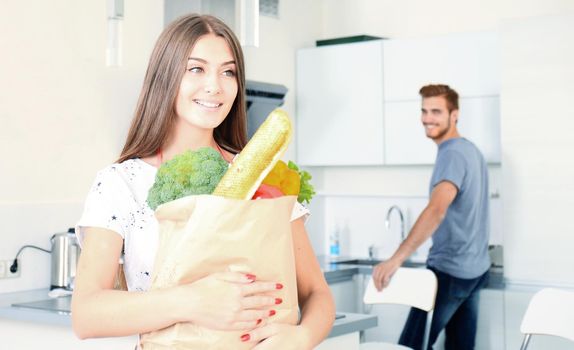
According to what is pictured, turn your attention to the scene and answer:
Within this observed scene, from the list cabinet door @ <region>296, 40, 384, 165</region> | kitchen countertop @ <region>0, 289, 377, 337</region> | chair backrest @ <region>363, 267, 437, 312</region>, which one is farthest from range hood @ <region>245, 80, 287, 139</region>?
kitchen countertop @ <region>0, 289, 377, 337</region>

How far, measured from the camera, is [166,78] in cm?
139

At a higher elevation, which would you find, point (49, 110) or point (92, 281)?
point (49, 110)

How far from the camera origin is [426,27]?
16.1ft

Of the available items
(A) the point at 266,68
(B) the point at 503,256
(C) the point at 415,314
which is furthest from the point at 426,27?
(C) the point at 415,314

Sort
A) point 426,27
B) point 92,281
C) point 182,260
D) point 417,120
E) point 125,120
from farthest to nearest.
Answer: point 426,27
point 417,120
point 125,120
point 92,281
point 182,260

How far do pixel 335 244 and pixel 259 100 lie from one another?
3.81 feet

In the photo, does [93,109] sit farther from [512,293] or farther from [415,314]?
[512,293]

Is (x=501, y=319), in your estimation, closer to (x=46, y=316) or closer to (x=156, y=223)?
(x=46, y=316)

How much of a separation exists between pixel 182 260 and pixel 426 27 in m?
4.03

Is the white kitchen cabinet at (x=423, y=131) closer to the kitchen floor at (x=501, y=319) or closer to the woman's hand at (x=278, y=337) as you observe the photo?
the kitchen floor at (x=501, y=319)

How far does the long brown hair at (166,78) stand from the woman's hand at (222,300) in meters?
0.37

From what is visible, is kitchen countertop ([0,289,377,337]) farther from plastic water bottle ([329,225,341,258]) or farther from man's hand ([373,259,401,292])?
plastic water bottle ([329,225,341,258])

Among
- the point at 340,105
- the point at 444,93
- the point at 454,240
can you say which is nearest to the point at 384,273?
the point at 454,240

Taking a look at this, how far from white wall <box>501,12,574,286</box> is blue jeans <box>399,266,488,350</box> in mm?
230
